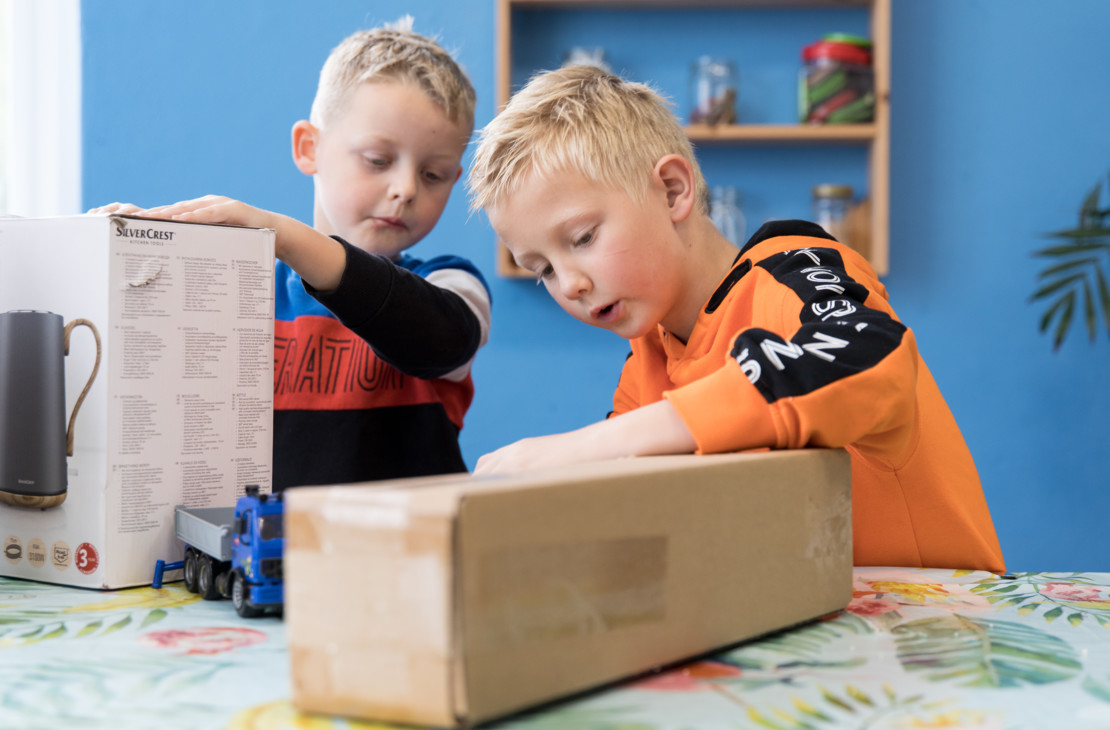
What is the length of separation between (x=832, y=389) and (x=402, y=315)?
52 cm

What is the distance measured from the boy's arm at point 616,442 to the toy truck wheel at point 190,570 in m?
0.25

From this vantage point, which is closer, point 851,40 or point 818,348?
point 818,348

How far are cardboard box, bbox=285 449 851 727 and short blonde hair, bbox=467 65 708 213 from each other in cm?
44

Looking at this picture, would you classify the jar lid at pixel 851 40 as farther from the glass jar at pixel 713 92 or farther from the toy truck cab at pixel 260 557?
the toy truck cab at pixel 260 557

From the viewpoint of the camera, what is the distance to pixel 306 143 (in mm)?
1412

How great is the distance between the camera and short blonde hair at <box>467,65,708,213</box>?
90cm

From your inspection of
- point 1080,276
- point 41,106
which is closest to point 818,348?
point 1080,276

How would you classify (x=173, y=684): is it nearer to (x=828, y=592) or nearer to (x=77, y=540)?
(x=77, y=540)

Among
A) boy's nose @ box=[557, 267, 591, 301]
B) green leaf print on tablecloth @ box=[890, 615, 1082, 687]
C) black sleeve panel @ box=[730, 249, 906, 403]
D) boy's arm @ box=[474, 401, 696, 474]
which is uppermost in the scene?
boy's nose @ box=[557, 267, 591, 301]

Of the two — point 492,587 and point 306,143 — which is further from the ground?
point 306,143

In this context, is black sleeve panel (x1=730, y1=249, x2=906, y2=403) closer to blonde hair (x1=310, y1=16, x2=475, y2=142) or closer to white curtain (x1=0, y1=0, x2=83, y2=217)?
blonde hair (x1=310, y1=16, x2=475, y2=142)

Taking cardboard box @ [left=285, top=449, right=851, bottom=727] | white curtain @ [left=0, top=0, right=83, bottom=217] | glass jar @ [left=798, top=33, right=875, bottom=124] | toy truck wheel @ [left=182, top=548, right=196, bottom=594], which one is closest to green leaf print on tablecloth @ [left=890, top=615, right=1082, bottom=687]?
cardboard box @ [left=285, top=449, right=851, bottom=727]

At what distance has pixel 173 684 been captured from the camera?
49cm

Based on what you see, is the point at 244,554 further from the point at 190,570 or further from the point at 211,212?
the point at 211,212
